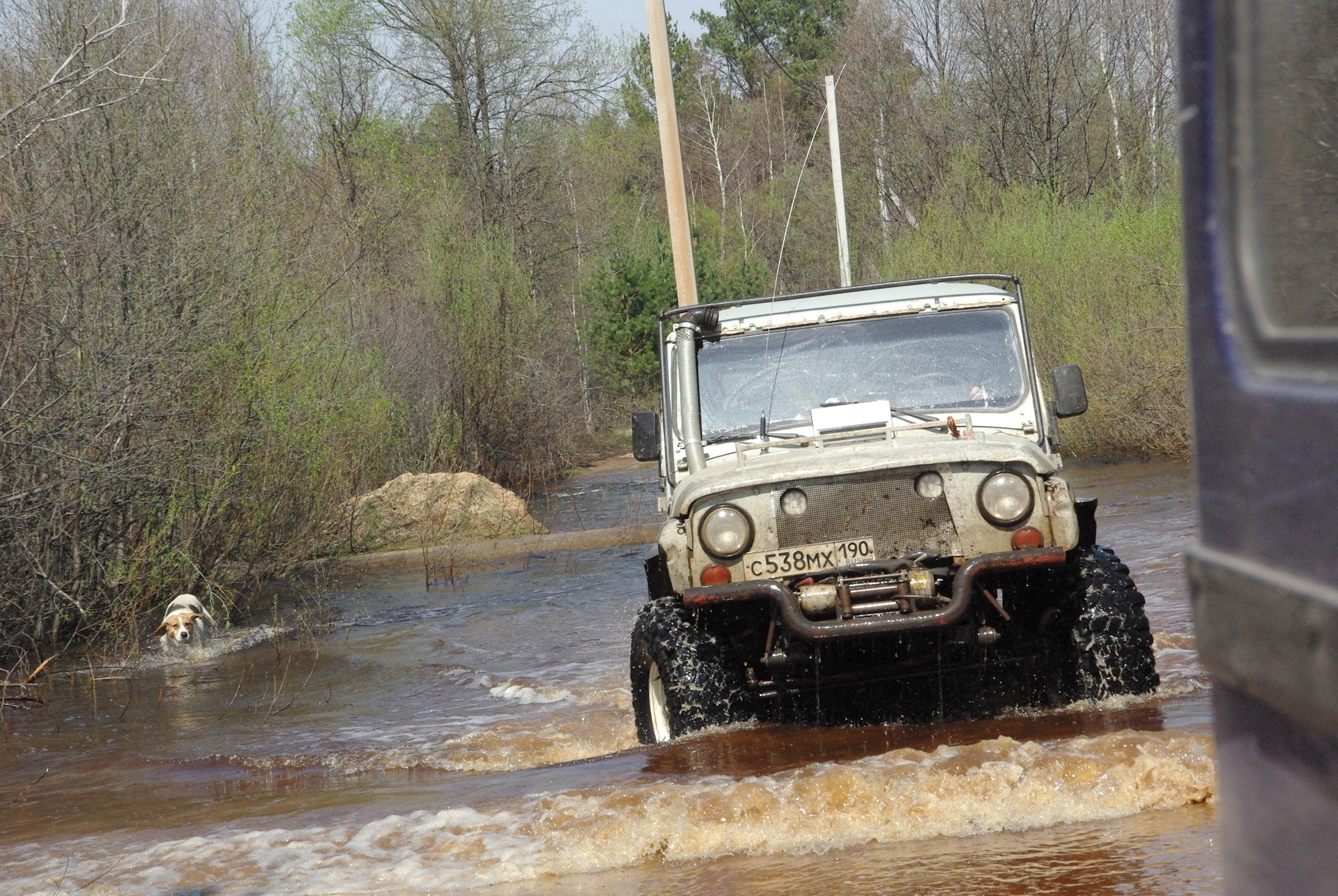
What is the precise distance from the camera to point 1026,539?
4.98 meters

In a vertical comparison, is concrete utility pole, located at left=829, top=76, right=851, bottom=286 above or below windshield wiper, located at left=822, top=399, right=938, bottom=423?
above

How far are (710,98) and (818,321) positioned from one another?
44.7 m

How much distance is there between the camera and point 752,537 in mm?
5105

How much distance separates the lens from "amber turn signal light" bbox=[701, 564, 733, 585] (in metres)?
5.10

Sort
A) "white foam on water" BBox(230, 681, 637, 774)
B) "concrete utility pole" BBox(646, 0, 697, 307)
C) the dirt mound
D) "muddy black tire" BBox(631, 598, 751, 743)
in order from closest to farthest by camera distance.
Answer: "muddy black tire" BBox(631, 598, 751, 743) < "white foam on water" BBox(230, 681, 637, 774) < "concrete utility pole" BBox(646, 0, 697, 307) < the dirt mound

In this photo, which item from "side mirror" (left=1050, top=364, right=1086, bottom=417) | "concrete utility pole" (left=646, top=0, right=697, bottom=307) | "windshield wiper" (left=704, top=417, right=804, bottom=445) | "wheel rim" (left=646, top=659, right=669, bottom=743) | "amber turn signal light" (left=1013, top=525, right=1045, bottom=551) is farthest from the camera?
"concrete utility pole" (left=646, top=0, right=697, bottom=307)

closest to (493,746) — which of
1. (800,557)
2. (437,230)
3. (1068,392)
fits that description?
(800,557)

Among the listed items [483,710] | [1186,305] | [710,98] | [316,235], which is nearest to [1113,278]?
[316,235]

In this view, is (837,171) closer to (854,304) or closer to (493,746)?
(854,304)

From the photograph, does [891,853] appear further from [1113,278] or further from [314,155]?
[314,155]

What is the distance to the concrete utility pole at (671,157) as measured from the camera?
1305 cm

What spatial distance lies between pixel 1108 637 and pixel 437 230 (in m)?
22.8

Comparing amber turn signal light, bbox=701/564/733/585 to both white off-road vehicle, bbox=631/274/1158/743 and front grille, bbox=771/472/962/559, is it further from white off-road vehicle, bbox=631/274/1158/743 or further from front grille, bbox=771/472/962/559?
front grille, bbox=771/472/962/559

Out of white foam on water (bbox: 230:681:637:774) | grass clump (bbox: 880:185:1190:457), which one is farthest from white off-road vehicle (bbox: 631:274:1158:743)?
grass clump (bbox: 880:185:1190:457)
